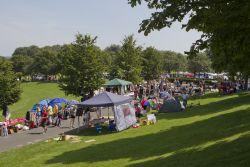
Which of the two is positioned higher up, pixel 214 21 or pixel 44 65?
pixel 44 65

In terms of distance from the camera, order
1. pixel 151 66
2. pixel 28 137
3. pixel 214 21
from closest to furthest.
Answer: pixel 214 21 < pixel 28 137 < pixel 151 66

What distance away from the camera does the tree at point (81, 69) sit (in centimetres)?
3553

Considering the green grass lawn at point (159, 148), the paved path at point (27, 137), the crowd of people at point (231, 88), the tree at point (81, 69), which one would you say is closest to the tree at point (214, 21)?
the green grass lawn at point (159, 148)

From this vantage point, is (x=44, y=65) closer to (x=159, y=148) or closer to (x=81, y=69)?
(x=81, y=69)

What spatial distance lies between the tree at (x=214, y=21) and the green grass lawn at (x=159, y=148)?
3375mm

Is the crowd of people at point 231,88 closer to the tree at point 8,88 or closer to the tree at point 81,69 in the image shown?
the tree at point 81,69

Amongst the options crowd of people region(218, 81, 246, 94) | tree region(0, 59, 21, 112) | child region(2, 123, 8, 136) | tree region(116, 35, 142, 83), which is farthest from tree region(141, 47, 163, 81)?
child region(2, 123, 8, 136)

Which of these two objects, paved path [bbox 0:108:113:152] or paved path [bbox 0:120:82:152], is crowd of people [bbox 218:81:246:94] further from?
paved path [bbox 0:120:82:152]

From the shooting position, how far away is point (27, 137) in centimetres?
2236

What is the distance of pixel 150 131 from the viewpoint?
69.3 feet

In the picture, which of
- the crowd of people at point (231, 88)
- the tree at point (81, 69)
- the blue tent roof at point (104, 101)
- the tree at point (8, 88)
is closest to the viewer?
the blue tent roof at point (104, 101)

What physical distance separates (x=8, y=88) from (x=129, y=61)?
19212 millimetres

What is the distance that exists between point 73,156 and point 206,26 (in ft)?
30.0

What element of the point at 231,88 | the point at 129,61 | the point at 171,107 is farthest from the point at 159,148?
the point at 129,61
